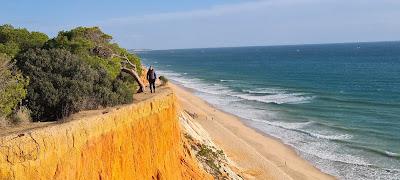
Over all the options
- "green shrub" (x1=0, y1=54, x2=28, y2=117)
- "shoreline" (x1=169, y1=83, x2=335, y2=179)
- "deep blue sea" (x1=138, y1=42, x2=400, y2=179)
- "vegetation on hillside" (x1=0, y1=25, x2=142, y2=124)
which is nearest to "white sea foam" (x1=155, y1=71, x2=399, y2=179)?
"deep blue sea" (x1=138, y1=42, x2=400, y2=179)

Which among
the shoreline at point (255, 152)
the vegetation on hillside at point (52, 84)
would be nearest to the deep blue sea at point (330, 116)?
the shoreline at point (255, 152)

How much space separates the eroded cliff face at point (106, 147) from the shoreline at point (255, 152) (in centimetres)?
1045

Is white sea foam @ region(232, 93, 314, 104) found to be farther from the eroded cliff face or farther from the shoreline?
the eroded cliff face

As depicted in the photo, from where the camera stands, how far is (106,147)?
13406 mm

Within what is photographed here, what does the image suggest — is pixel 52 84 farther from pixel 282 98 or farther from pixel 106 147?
pixel 282 98

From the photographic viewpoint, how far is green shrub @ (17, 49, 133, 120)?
1509 centimetres

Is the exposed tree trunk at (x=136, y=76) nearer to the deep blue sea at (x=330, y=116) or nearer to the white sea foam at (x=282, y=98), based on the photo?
the deep blue sea at (x=330, y=116)

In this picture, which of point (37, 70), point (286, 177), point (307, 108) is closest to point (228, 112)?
point (307, 108)

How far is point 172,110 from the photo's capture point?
754 inches

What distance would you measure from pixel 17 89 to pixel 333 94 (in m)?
52.6

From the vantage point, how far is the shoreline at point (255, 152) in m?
29.6

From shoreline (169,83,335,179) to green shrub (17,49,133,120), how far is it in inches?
508

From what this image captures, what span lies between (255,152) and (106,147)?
21.2 m

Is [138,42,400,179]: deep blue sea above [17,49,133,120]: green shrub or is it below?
below
